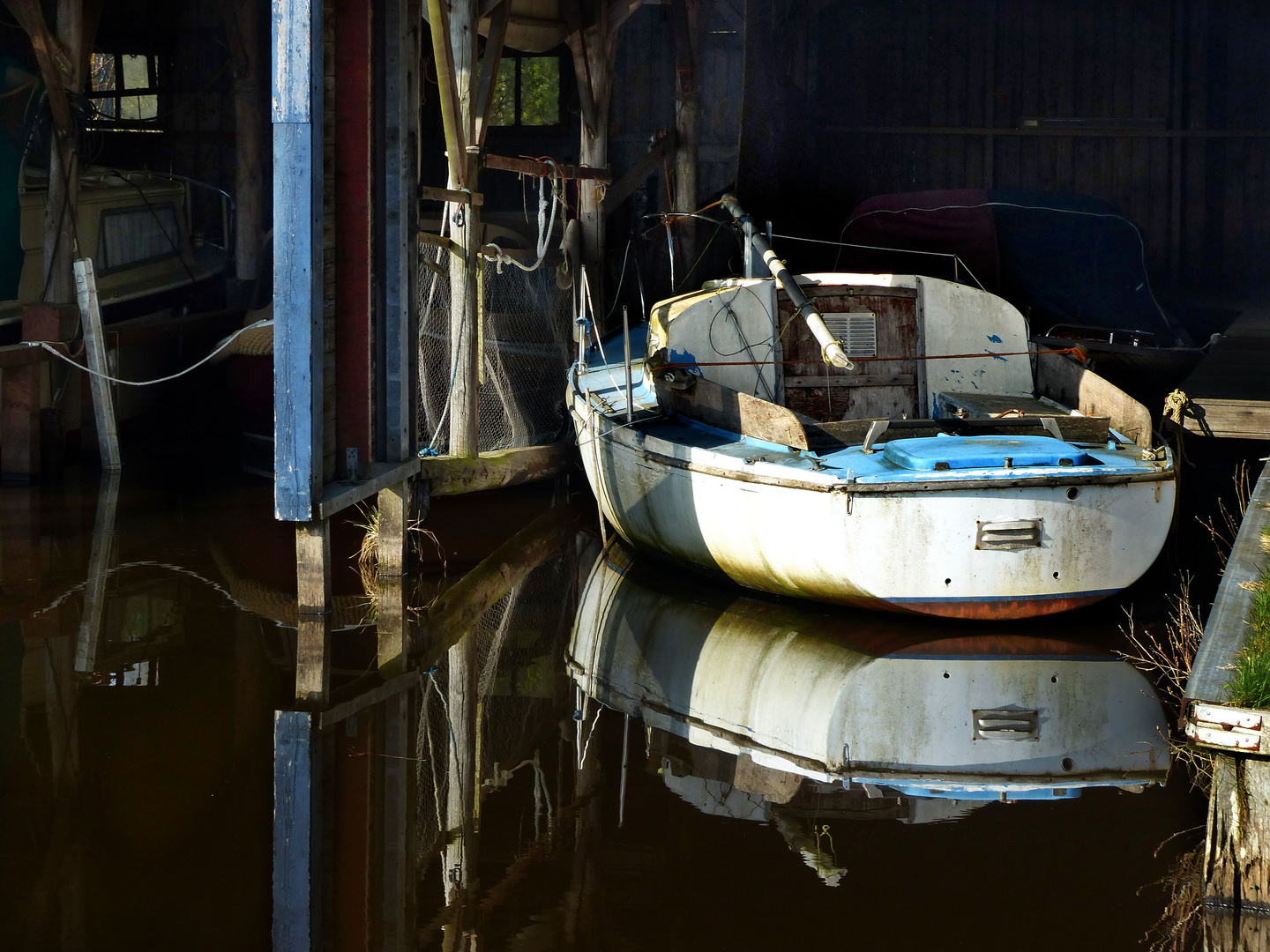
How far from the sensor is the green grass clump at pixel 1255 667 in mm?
4129

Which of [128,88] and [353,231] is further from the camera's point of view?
[128,88]

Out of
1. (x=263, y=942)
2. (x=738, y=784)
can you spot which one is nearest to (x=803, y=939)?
(x=738, y=784)

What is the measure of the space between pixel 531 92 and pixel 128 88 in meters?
4.92

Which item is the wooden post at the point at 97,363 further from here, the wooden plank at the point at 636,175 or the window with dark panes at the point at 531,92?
the window with dark panes at the point at 531,92

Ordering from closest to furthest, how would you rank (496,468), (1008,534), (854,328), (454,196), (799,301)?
1. (1008,534)
2. (799,301)
3. (454,196)
4. (854,328)
5. (496,468)

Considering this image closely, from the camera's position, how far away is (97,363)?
10.6 metres

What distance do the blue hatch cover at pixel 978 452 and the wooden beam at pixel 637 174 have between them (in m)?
4.55

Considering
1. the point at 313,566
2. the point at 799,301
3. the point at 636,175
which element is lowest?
the point at 313,566

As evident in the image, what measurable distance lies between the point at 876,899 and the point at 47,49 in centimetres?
914

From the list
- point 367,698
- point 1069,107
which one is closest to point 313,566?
point 367,698

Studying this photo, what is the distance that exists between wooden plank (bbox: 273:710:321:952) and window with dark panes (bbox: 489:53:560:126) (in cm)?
1073

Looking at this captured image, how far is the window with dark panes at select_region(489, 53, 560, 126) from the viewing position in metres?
15.4

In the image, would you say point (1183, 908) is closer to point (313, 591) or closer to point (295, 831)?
point (295, 831)

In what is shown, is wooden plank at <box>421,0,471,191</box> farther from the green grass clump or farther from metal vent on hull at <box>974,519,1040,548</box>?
the green grass clump
